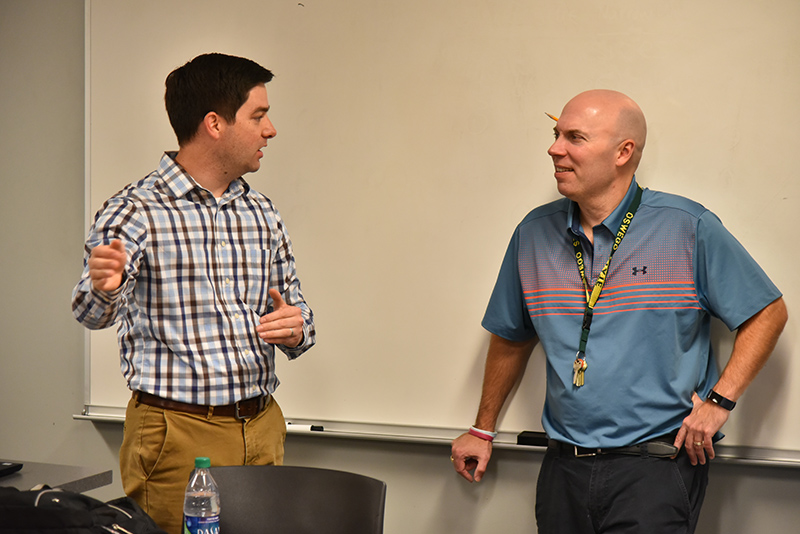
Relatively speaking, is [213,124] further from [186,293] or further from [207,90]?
[186,293]

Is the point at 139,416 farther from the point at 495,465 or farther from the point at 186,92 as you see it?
the point at 495,465

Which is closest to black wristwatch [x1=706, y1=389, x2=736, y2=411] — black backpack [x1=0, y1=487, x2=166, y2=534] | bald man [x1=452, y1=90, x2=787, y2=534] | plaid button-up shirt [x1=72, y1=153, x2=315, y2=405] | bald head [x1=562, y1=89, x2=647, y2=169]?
bald man [x1=452, y1=90, x2=787, y2=534]

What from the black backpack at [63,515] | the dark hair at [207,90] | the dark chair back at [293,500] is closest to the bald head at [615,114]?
the dark hair at [207,90]

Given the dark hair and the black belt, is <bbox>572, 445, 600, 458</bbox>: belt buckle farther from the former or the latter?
the dark hair

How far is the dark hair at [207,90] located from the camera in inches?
79.6

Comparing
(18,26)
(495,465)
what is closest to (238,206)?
(495,465)

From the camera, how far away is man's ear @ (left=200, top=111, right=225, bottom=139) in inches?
79.2

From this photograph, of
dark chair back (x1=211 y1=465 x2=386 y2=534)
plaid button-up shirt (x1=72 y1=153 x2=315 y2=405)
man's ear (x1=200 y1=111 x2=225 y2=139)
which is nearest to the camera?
dark chair back (x1=211 y1=465 x2=386 y2=534)

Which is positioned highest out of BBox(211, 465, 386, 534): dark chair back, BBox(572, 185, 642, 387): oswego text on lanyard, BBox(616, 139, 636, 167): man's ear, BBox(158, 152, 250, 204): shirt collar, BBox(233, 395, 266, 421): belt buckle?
BBox(616, 139, 636, 167): man's ear

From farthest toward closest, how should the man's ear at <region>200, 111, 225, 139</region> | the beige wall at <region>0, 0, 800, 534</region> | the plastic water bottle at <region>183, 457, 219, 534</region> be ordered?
the beige wall at <region>0, 0, 800, 534</region>
the man's ear at <region>200, 111, 225, 139</region>
the plastic water bottle at <region>183, 457, 219, 534</region>

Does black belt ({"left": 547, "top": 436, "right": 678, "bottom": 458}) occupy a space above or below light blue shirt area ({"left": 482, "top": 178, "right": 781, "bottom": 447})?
below

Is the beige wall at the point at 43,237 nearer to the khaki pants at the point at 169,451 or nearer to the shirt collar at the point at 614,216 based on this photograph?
the khaki pants at the point at 169,451

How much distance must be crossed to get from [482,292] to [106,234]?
1.22 meters

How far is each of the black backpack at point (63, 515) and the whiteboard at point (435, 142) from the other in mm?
1313
